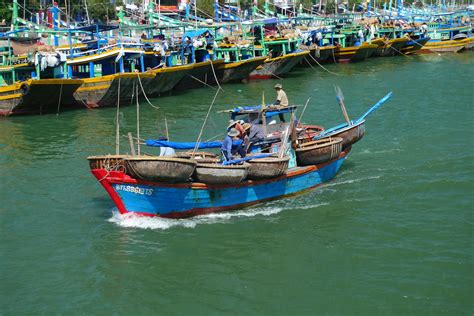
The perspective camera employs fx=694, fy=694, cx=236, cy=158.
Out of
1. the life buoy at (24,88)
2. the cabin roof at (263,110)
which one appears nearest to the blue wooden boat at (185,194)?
the cabin roof at (263,110)

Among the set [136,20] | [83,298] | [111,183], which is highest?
[136,20]

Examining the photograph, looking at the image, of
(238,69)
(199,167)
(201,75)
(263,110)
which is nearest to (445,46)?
(238,69)

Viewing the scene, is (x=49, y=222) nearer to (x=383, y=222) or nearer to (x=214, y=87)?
(x=383, y=222)

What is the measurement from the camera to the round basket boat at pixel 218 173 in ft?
47.2

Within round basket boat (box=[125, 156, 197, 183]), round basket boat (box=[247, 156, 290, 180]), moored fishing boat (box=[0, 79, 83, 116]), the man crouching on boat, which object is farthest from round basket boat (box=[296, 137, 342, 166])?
moored fishing boat (box=[0, 79, 83, 116])

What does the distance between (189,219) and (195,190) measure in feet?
2.41

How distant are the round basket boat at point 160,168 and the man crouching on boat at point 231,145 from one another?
4.40 feet

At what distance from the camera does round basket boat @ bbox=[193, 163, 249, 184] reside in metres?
14.4

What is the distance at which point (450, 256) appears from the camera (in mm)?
13383

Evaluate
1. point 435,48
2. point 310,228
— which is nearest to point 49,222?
point 310,228

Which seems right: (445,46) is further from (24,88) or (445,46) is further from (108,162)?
(108,162)

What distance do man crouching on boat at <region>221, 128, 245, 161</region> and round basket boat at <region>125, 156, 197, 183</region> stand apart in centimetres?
134

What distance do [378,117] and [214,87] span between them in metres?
13.1

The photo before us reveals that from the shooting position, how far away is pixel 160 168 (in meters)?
13.7
